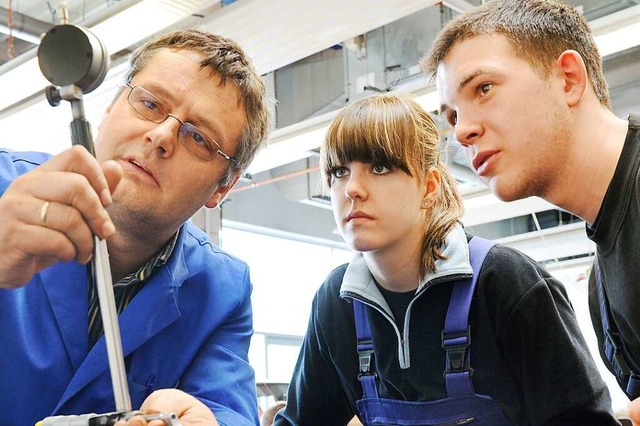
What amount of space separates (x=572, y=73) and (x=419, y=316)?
586mm

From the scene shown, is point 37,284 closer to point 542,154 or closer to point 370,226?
point 370,226

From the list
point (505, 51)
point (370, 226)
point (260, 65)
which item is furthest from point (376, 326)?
point (260, 65)

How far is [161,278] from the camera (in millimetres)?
1315

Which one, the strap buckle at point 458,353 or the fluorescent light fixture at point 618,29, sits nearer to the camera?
the strap buckle at point 458,353

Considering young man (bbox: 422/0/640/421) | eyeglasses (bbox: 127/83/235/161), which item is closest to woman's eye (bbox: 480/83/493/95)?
young man (bbox: 422/0/640/421)

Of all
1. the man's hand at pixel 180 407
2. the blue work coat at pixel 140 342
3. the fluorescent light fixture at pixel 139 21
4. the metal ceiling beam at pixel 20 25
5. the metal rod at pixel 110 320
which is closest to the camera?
the metal rod at pixel 110 320

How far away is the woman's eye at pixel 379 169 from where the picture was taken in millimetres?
1614

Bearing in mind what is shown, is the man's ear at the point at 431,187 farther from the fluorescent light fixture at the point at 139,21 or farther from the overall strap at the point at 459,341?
the fluorescent light fixture at the point at 139,21

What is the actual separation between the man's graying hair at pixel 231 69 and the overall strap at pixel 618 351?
709 mm

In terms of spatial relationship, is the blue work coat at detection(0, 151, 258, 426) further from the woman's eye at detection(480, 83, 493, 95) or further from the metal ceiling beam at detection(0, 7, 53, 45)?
the metal ceiling beam at detection(0, 7, 53, 45)

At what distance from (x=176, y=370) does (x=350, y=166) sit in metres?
0.59

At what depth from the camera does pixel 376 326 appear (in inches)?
65.4

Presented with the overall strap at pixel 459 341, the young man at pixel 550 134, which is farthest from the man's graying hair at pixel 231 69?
the overall strap at pixel 459 341

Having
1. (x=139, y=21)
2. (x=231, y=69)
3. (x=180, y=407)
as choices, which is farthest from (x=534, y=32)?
(x=139, y=21)
